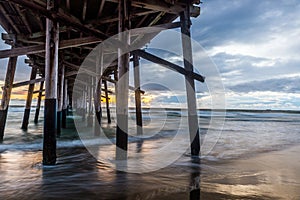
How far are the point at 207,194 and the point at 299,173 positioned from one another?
7.52 ft

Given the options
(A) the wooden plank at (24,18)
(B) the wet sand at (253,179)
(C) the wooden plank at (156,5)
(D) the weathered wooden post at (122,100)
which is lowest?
(B) the wet sand at (253,179)

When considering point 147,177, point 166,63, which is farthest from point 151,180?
A: point 166,63

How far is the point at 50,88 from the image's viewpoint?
3799mm

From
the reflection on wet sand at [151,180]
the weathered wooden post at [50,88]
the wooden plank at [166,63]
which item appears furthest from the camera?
the wooden plank at [166,63]

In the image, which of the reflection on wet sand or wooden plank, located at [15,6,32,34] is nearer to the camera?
the reflection on wet sand

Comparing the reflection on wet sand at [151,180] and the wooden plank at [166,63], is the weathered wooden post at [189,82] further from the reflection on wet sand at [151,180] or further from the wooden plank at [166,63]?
the reflection on wet sand at [151,180]

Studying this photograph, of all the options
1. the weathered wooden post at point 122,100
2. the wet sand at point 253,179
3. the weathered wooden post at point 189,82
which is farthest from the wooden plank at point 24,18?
the wet sand at point 253,179

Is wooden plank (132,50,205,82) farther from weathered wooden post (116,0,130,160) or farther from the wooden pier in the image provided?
weathered wooden post (116,0,130,160)

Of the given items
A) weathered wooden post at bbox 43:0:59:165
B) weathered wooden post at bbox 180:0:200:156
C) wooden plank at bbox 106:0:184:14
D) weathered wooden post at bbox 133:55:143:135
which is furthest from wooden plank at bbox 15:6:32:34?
weathered wooden post at bbox 180:0:200:156

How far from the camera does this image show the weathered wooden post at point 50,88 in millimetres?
3799

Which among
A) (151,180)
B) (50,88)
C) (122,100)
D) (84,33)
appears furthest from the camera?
(84,33)

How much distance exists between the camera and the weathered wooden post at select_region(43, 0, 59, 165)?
3.80m

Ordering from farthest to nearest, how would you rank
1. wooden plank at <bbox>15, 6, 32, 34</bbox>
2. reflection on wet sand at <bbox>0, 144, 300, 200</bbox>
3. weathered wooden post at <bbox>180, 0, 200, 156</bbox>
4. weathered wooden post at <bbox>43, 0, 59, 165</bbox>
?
1. wooden plank at <bbox>15, 6, 32, 34</bbox>
2. weathered wooden post at <bbox>180, 0, 200, 156</bbox>
3. weathered wooden post at <bbox>43, 0, 59, 165</bbox>
4. reflection on wet sand at <bbox>0, 144, 300, 200</bbox>

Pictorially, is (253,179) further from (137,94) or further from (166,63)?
(137,94)
